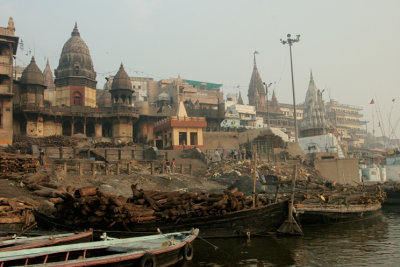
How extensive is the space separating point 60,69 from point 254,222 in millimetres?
47165

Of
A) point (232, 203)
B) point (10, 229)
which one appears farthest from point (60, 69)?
point (232, 203)

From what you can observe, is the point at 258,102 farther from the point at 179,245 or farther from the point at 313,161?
the point at 179,245

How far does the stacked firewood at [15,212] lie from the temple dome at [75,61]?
125 ft

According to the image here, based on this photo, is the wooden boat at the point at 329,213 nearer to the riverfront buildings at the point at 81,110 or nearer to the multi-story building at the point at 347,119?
the riverfront buildings at the point at 81,110

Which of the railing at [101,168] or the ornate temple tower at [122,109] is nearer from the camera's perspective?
the railing at [101,168]

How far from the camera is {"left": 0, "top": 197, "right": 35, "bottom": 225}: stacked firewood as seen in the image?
49.1ft

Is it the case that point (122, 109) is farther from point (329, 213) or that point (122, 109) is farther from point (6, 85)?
point (329, 213)

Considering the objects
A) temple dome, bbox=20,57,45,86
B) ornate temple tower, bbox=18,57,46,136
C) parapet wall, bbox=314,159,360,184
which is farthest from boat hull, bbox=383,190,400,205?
temple dome, bbox=20,57,45,86

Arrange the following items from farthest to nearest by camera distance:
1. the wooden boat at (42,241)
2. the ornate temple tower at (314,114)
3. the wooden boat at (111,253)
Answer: the ornate temple tower at (314,114), the wooden boat at (42,241), the wooden boat at (111,253)

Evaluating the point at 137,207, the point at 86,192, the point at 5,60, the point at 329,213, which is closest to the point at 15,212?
the point at 86,192

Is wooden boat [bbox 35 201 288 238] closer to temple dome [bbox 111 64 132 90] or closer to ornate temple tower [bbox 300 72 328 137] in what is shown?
temple dome [bbox 111 64 132 90]

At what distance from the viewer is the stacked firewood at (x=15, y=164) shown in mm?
22562

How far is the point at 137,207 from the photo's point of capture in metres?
13.1

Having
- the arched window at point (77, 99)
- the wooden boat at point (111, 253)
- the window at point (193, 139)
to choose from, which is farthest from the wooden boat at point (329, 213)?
the arched window at point (77, 99)
